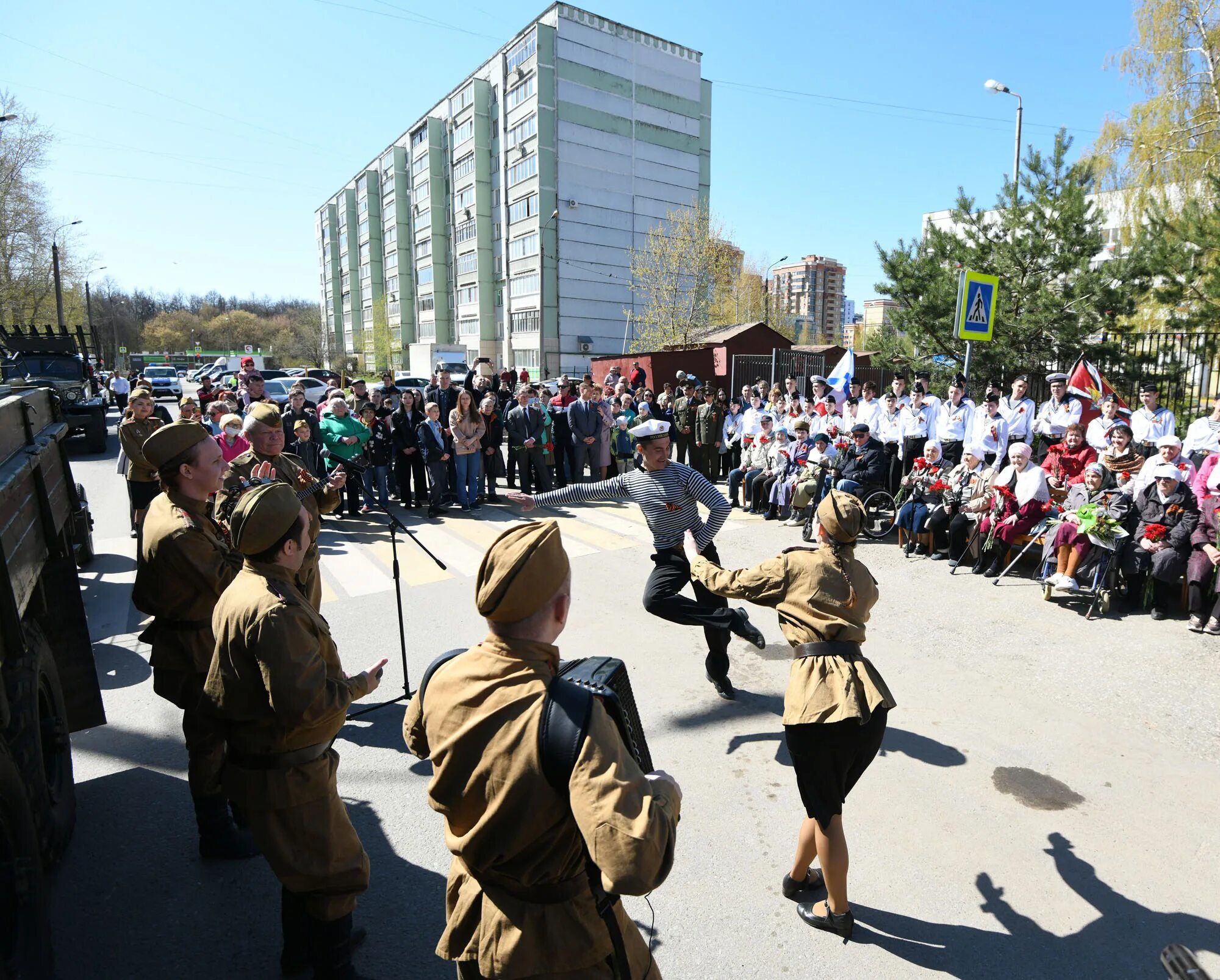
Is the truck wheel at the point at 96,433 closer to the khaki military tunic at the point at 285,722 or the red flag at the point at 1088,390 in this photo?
the khaki military tunic at the point at 285,722

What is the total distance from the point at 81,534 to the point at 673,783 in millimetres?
6332

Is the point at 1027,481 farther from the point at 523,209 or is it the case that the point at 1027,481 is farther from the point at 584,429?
the point at 523,209

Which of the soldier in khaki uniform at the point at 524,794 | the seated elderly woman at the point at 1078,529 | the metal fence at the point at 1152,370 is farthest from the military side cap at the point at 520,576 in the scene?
the metal fence at the point at 1152,370

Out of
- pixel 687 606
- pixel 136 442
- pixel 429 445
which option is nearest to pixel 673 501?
pixel 687 606

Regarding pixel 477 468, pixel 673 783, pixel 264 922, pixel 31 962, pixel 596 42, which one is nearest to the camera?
pixel 673 783

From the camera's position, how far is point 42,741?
11.8ft

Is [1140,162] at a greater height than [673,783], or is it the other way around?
[1140,162]

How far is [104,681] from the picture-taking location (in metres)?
5.79

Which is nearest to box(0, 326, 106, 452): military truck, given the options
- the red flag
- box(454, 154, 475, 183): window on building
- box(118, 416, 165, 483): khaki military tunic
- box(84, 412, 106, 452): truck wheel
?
box(84, 412, 106, 452): truck wheel

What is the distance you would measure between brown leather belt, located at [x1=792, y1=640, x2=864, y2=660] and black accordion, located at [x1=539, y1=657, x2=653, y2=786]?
4.92 ft

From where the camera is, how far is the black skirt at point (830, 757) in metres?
3.04

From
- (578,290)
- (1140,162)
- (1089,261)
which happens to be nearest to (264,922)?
(1089,261)

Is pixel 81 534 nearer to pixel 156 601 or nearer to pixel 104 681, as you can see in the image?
pixel 104 681

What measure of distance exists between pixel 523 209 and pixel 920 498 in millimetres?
55657
